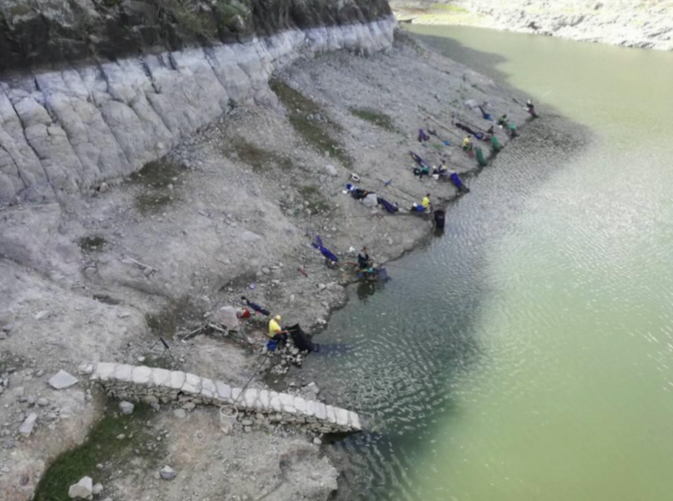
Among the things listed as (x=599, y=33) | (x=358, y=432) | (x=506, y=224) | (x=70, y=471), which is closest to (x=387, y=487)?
(x=358, y=432)

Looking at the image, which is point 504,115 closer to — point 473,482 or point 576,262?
point 576,262

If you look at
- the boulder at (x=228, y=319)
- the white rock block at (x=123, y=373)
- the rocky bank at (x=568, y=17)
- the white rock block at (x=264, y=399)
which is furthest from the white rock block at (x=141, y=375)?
the rocky bank at (x=568, y=17)

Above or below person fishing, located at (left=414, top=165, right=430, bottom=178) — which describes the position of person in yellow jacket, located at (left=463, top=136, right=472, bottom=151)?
below

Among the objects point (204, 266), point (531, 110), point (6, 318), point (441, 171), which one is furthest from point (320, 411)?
point (531, 110)

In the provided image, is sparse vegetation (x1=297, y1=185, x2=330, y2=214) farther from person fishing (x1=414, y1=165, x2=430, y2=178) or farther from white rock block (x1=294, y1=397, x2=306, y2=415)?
white rock block (x1=294, y1=397, x2=306, y2=415)

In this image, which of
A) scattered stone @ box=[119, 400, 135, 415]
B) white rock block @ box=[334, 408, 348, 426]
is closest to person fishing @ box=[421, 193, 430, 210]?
white rock block @ box=[334, 408, 348, 426]

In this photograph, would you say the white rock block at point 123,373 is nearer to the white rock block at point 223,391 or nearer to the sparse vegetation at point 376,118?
the white rock block at point 223,391
